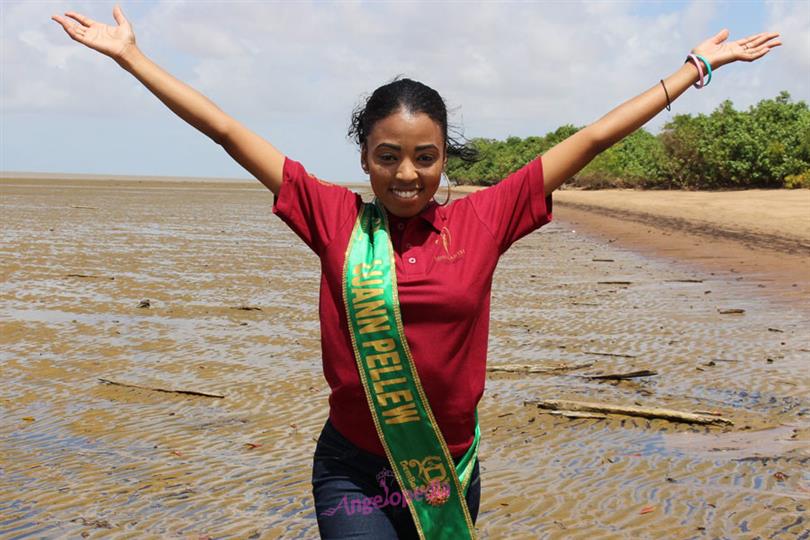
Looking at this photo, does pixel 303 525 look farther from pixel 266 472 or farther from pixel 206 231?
pixel 206 231

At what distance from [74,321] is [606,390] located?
5.63 m

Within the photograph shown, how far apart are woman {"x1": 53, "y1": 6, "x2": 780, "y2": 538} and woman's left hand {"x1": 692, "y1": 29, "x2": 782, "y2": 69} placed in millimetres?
526

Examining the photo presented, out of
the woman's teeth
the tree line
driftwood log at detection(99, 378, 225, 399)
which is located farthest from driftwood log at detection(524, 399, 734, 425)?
the tree line

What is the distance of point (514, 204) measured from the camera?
2646mm

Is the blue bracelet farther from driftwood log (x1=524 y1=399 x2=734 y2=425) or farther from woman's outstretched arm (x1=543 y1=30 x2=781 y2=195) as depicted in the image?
driftwood log (x1=524 y1=399 x2=734 y2=425)

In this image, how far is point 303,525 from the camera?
441 centimetres

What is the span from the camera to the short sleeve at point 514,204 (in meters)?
2.62

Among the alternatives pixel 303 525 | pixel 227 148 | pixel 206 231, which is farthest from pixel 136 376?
pixel 206 231

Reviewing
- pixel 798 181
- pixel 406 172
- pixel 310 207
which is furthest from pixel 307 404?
pixel 798 181

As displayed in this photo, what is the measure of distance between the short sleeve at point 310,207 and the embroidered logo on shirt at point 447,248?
9.9 inches

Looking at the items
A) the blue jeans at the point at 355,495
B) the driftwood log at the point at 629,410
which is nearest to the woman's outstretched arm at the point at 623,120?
the blue jeans at the point at 355,495

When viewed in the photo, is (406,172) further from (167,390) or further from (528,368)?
(528,368)

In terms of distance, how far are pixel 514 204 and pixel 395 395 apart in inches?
24.9

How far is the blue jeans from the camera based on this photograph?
252 cm
